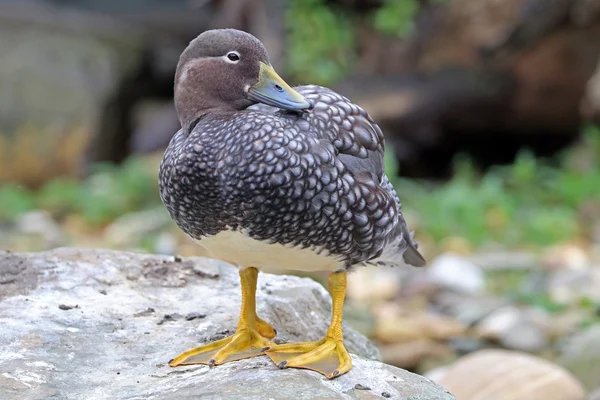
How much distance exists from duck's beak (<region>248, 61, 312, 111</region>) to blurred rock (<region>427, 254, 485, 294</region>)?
11.1 ft

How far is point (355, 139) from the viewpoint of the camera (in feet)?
9.55

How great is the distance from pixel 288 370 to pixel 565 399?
6.73 feet

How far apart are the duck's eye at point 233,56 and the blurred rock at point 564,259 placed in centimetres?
393

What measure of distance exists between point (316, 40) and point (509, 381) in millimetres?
3800

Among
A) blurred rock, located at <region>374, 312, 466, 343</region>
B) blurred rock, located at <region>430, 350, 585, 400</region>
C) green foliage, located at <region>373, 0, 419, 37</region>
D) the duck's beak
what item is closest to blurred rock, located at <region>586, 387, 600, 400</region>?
blurred rock, located at <region>430, 350, 585, 400</region>

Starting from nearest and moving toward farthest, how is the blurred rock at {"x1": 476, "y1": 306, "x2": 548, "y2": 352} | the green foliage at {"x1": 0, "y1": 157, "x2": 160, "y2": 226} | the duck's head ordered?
the duck's head, the blurred rock at {"x1": 476, "y1": 306, "x2": 548, "y2": 352}, the green foliage at {"x1": 0, "y1": 157, "x2": 160, "y2": 226}

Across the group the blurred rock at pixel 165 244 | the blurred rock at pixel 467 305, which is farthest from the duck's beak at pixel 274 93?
the blurred rock at pixel 165 244

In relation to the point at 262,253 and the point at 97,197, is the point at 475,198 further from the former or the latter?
the point at 262,253

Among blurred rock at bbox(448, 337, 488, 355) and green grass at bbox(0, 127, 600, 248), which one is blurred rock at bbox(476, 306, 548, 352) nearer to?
blurred rock at bbox(448, 337, 488, 355)

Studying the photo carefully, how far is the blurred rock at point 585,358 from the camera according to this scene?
4691 mm

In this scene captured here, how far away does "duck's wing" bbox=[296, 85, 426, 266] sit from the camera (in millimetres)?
2840

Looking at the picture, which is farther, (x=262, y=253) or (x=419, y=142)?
(x=419, y=142)

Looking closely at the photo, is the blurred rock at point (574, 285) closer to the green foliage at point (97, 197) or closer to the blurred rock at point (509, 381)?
the blurred rock at point (509, 381)

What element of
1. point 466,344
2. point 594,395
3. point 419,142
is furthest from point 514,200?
point 594,395
